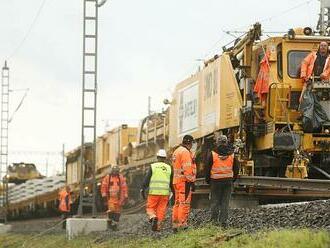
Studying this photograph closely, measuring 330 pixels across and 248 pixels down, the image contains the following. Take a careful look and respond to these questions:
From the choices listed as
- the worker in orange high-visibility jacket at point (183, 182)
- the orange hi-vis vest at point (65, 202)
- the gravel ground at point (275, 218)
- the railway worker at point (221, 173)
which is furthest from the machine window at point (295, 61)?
the orange hi-vis vest at point (65, 202)

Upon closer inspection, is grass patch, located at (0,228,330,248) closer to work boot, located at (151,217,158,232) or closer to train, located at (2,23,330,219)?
work boot, located at (151,217,158,232)

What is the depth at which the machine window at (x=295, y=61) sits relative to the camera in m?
16.5

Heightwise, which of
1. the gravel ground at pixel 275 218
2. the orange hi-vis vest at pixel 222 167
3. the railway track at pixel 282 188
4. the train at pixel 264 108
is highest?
the train at pixel 264 108

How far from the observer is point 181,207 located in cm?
1377

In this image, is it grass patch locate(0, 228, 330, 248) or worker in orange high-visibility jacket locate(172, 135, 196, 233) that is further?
worker in orange high-visibility jacket locate(172, 135, 196, 233)

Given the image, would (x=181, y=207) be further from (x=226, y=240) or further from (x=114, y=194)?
(x=114, y=194)

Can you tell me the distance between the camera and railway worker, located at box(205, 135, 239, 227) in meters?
13.1

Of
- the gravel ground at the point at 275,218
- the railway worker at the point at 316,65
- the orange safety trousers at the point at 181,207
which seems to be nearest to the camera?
the gravel ground at the point at 275,218

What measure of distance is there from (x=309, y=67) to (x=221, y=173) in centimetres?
400

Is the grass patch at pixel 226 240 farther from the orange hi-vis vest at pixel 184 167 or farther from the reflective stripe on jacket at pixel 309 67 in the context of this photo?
the reflective stripe on jacket at pixel 309 67

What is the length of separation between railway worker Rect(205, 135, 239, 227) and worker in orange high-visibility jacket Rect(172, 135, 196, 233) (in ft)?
2.27

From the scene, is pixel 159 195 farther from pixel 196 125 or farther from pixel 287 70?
pixel 196 125

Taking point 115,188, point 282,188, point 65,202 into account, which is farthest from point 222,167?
point 65,202

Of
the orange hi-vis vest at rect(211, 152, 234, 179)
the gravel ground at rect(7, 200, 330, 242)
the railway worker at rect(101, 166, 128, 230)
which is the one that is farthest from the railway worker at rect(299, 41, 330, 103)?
the railway worker at rect(101, 166, 128, 230)
